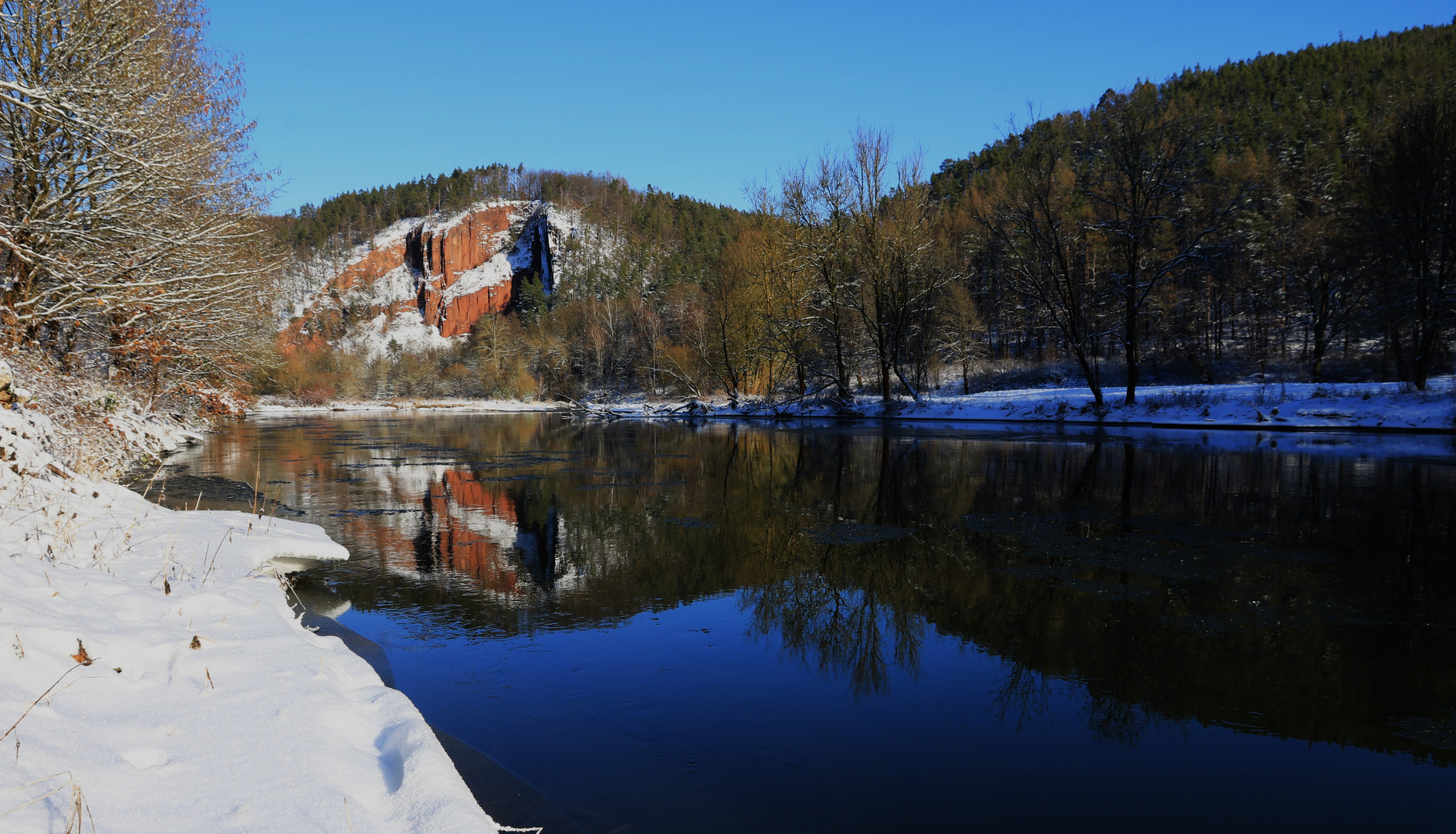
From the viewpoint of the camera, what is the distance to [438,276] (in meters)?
142

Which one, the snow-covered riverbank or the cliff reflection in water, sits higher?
the snow-covered riverbank

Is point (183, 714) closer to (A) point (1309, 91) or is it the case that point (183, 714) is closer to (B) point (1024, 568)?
(B) point (1024, 568)

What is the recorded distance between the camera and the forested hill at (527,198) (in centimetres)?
13412

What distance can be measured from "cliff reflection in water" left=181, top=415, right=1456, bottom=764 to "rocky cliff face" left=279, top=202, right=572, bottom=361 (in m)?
126

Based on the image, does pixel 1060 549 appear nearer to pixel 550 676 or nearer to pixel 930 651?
pixel 930 651

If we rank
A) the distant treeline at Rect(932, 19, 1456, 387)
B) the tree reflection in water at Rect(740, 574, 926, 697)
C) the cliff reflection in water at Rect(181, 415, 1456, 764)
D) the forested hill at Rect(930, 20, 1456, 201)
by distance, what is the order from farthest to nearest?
the forested hill at Rect(930, 20, 1456, 201) → the distant treeline at Rect(932, 19, 1456, 387) → the tree reflection in water at Rect(740, 574, 926, 697) → the cliff reflection in water at Rect(181, 415, 1456, 764)

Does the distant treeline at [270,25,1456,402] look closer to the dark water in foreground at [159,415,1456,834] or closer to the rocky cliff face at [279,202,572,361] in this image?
the dark water in foreground at [159,415,1456,834]

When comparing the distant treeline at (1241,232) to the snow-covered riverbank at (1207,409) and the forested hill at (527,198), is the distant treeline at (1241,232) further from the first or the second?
the forested hill at (527,198)

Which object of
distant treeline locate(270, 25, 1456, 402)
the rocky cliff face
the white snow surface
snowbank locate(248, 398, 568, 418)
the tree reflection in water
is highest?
the rocky cliff face

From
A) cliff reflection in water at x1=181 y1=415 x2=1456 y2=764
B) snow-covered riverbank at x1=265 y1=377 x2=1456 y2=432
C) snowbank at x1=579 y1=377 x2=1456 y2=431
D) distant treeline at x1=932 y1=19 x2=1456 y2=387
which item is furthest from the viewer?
distant treeline at x1=932 y1=19 x2=1456 y2=387

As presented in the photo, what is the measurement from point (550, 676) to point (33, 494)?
5.00 metres

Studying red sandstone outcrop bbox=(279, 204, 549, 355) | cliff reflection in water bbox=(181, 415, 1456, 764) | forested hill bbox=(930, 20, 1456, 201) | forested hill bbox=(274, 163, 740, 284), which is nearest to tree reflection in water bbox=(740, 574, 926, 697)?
cliff reflection in water bbox=(181, 415, 1456, 764)

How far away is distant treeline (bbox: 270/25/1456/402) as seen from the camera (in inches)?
1037

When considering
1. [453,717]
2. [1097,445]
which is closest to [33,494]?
[453,717]
